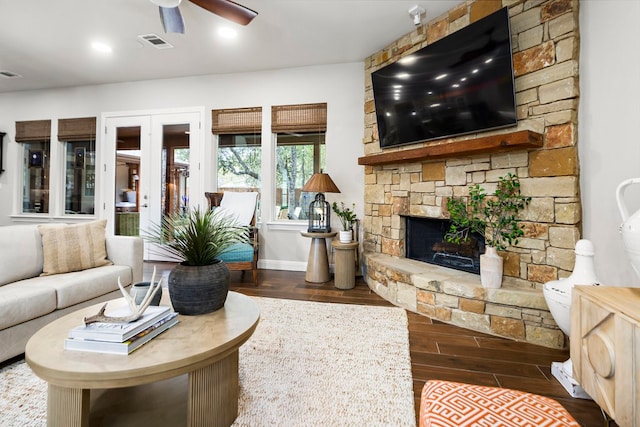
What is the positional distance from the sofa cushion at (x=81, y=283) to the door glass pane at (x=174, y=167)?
2.34 m

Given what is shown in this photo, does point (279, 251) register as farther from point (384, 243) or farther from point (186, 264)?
point (186, 264)

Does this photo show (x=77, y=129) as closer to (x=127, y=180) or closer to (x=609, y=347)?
(x=127, y=180)

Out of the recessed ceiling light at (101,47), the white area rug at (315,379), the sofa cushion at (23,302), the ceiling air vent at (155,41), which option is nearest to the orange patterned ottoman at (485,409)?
the white area rug at (315,379)

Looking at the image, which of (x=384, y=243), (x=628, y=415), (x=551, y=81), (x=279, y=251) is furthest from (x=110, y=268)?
(x=551, y=81)

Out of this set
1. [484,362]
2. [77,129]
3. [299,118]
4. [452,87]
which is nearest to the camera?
[484,362]

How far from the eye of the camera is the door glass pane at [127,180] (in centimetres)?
480

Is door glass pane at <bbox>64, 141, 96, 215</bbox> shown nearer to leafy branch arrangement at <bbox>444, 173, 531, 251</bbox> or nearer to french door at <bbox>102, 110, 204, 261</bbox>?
french door at <bbox>102, 110, 204, 261</bbox>

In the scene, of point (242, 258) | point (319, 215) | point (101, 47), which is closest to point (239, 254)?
point (242, 258)

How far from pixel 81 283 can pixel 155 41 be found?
289 cm

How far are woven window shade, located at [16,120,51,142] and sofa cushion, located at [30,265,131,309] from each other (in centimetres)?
419

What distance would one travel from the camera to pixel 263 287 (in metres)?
3.37

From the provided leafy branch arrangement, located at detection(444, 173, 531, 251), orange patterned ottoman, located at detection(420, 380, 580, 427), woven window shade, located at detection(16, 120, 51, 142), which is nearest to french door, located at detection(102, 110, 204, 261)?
woven window shade, located at detection(16, 120, 51, 142)

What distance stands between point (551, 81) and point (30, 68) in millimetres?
6186

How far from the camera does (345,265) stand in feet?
10.9
